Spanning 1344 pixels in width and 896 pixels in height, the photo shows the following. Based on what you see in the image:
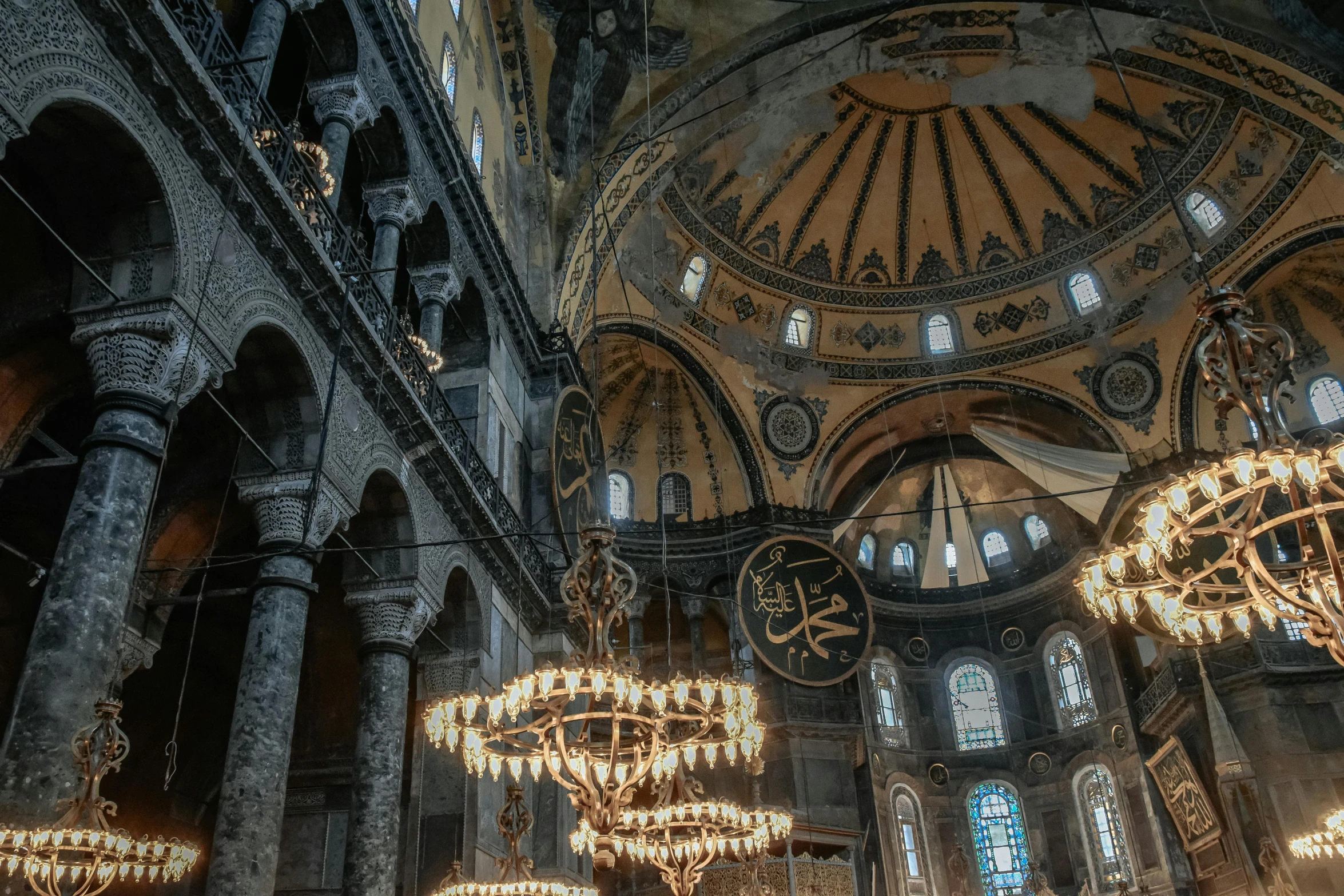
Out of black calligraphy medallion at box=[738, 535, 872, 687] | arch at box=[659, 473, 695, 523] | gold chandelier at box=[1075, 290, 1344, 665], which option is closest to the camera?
gold chandelier at box=[1075, 290, 1344, 665]

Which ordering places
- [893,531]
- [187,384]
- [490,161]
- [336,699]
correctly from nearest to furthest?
[187,384], [336,699], [490,161], [893,531]

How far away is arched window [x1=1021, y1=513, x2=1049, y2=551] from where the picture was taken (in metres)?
17.6

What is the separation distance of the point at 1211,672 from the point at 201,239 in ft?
42.1

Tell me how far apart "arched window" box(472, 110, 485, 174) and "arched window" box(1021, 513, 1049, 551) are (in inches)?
480

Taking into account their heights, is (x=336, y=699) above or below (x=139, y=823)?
above

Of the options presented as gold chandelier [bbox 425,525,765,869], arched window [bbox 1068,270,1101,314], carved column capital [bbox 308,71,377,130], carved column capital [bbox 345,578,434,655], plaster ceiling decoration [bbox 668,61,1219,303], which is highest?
plaster ceiling decoration [bbox 668,61,1219,303]

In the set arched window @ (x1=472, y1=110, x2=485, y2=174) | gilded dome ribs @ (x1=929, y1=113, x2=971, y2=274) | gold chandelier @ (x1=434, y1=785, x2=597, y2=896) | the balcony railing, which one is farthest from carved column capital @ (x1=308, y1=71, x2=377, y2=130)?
gilded dome ribs @ (x1=929, y1=113, x2=971, y2=274)

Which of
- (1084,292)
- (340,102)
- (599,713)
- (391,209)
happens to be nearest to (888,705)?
(1084,292)

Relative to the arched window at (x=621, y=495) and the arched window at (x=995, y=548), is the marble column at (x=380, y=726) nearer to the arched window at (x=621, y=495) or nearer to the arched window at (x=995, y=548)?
the arched window at (x=621, y=495)

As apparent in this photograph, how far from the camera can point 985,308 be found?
1587 centimetres

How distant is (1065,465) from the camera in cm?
1428

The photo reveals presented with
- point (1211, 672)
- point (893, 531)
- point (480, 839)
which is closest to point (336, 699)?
point (480, 839)

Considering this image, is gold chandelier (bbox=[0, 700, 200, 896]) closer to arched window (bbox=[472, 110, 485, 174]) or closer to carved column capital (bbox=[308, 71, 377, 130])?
carved column capital (bbox=[308, 71, 377, 130])

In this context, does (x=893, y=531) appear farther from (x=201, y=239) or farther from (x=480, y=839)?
(x=201, y=239)
